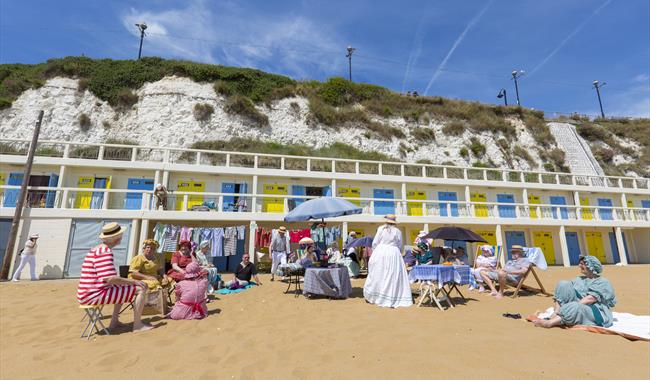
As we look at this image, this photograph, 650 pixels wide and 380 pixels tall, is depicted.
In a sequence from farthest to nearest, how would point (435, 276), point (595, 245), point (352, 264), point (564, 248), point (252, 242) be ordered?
point (595, 245) → point (564, 248) → point (252, 242) → point (352, 264) → point (435, 276)

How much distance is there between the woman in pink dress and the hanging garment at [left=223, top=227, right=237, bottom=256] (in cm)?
788

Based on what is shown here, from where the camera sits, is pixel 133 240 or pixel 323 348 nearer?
pixel 323 348

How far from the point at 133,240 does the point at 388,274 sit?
1080 cm

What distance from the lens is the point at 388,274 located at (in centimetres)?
554

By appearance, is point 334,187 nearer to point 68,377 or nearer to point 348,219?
point 348,219

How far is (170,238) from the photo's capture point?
12.2m

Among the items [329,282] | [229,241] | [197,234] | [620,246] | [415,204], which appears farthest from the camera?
[620,246]

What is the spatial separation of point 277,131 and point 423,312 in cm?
2432

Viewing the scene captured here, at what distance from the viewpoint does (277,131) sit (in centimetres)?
2752

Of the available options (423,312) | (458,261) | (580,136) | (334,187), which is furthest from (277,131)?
(580,136)

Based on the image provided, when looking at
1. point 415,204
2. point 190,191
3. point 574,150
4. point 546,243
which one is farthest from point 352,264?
point 574,150

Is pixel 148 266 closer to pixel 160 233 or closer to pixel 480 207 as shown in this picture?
pixel 160 233

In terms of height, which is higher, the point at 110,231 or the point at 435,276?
the point at 110,231

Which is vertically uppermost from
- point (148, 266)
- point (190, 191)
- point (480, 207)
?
point (190, 191)
